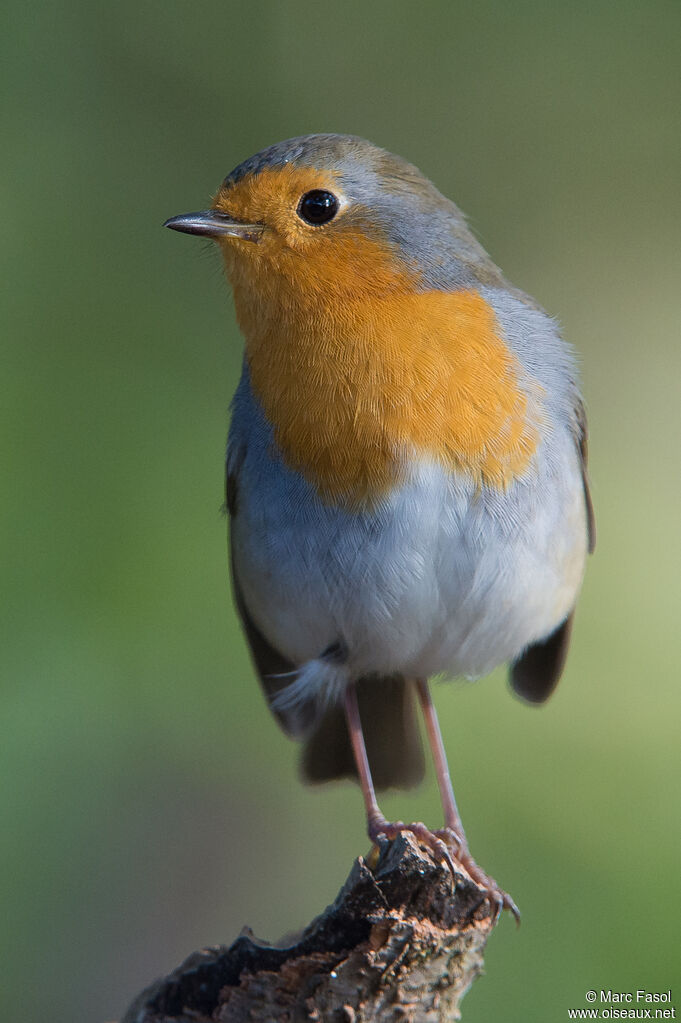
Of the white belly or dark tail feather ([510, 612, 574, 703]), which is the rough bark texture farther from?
dark tail feather ([510, 612, 574, 703])

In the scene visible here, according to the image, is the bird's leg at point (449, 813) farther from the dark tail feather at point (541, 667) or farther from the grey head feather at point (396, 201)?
the grey head feather at point (396, 201)

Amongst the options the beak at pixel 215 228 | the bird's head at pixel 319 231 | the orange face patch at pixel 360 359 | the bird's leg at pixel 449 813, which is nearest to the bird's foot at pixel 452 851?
the bird's leg at pixel 449 813

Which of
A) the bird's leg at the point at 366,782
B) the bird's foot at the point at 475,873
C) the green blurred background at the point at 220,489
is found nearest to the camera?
the bird's foot at the point at 475,873

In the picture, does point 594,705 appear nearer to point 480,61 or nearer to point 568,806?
point 568,806

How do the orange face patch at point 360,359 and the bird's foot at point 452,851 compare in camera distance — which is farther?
the orange face patch at point 360,359

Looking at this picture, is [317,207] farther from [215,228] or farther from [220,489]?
[220,489]

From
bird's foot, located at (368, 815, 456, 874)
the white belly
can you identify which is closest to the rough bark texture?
bird's foot, located at (368, 815, 456, 874)

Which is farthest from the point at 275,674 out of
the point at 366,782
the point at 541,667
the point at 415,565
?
the point at 415,565
